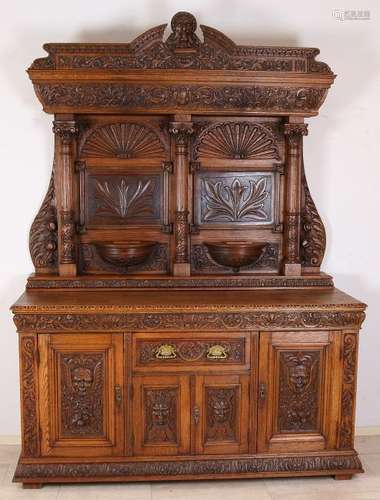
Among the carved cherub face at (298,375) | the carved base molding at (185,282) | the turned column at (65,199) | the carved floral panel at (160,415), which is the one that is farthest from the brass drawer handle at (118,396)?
the carved cherub face at (298,375)

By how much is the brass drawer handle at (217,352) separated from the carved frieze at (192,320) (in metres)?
0.09

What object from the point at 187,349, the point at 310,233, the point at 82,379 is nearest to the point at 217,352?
the point at 187,349

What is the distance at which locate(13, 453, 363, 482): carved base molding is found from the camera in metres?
3.04

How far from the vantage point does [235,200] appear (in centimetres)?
354

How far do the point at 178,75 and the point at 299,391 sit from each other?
170cm

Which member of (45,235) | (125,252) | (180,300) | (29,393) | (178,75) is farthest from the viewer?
(45,235)

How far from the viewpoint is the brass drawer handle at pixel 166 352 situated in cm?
302

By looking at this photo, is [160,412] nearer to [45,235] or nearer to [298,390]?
[298,390]

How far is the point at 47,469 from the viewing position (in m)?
3.04

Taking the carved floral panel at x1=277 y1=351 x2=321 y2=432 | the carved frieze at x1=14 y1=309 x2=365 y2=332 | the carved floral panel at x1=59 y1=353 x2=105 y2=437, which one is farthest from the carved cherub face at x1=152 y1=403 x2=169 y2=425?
the carved floral panel at x1=277 y1=351 x2=321 y2=432

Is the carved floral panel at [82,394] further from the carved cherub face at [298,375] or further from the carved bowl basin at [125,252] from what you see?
the carved cherub face at [298,375]

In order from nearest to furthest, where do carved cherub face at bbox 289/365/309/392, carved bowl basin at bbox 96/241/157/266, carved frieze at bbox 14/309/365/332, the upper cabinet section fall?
1. carved frieze at bbox 14/309/365/332
2. carved cherub face at bbox 289/365/309/392
3. the upper cabinet section
4. carved bowl basin at bbox 96/241/157/266

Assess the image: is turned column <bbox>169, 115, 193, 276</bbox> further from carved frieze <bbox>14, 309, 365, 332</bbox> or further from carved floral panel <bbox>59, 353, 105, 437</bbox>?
carved floral panel <bbox>59, 353, 105, 437</bbox>

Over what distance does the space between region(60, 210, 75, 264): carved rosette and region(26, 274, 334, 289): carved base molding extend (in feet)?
0.38
